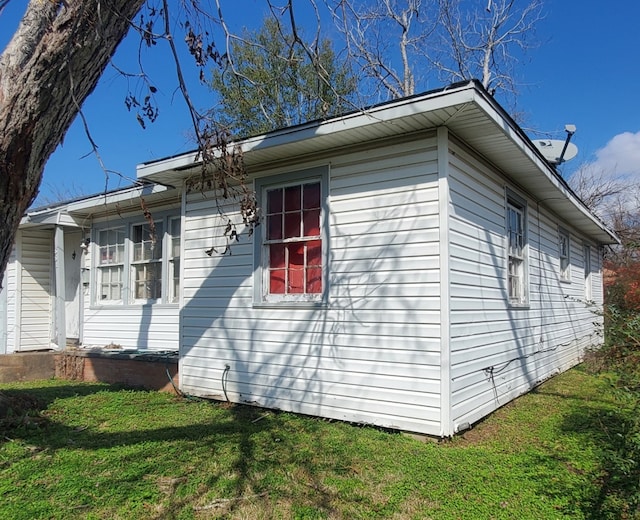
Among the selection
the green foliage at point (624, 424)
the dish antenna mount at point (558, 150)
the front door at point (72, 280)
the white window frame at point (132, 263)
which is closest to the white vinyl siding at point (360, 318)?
the green foliage at point (624, 424)

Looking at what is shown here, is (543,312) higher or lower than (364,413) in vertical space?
higher

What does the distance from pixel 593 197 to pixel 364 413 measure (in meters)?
24.3

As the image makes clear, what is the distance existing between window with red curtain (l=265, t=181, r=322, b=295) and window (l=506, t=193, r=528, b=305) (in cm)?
282

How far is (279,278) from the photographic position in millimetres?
6055

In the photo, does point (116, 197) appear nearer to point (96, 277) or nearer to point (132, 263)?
point (132, 263)

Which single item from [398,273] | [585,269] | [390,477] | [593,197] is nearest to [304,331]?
[398,273]

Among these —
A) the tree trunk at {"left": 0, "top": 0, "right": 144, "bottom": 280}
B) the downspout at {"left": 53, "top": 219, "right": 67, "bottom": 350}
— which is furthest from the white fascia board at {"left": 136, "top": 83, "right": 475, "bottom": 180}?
the downspout at {"left": 53, "top": 219, "right": 67, "bottom": 350}

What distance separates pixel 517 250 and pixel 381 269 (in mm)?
Result: 3093

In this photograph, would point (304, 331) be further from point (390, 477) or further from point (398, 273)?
point (390, 477)

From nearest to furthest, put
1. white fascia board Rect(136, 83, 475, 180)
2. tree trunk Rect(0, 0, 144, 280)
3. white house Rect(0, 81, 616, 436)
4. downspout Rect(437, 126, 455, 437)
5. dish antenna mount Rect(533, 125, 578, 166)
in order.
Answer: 1. tree trunk Rect(0, 0, 144, 280)
2. white fascia board Rect(136, 83, 475, 180)
3. downspout Rect(437, 126, 455, 437)
4. white house Rect(0, 81, 616, 436)
5. dish antenna mount Rect(533, 125, 578, 166)

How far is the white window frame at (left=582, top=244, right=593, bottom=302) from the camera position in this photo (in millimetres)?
11938

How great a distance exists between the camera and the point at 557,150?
393 inches

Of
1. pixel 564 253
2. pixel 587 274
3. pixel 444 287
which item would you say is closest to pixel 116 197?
pixel 444 287

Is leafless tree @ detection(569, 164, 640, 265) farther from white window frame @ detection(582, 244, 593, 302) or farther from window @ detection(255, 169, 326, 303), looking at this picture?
window @ detection(255, 169, 326, 303)
